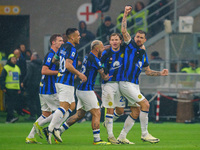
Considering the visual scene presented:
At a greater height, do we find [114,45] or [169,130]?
[114,45]

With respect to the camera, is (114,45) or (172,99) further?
(172,99)

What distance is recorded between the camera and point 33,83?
60.4 feet

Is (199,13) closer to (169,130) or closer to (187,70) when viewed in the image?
(187,70)

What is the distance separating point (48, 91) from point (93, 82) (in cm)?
103

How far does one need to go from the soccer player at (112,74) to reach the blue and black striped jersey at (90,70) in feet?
1.50

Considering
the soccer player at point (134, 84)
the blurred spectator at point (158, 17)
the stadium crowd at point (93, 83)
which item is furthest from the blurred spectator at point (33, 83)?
the soccer player at point (134, 84)

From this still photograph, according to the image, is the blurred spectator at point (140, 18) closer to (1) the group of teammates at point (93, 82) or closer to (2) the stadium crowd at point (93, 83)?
Result: (2) the stadium crowd at point (93, 83)

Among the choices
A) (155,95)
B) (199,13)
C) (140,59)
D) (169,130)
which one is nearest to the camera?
(140,59)

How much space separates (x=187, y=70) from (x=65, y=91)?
9157 millimetres

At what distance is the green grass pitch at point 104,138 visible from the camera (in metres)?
10.5

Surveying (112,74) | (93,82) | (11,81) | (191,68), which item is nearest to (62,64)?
(93,82)

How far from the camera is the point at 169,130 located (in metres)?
15.1

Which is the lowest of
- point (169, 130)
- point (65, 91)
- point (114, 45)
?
point (169, 130)

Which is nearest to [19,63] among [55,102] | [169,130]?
[169,130]
